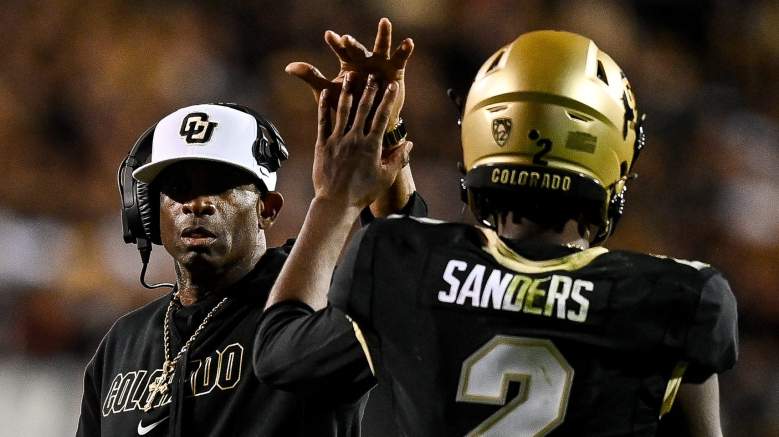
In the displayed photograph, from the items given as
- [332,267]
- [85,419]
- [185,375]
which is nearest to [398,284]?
[332,267]

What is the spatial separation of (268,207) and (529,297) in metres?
1.06

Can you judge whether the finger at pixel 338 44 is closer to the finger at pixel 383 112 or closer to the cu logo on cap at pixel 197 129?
the finger at pixel 383 112

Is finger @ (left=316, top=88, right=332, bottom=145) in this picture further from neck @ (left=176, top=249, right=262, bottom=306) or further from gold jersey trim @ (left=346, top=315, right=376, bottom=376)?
neck @ (left=176, top=249, right=262, bottom=306)

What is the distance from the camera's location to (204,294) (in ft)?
9.33

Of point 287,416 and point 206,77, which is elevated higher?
point 206,77

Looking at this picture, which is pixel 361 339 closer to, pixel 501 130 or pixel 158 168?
pixel 501 130

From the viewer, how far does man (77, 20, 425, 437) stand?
102 inches

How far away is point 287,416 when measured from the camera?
254 centimetres

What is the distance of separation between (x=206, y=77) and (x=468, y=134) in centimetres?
579

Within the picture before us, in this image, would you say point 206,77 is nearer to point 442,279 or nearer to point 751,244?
point 751,244

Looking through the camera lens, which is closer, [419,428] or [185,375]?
[419,428]

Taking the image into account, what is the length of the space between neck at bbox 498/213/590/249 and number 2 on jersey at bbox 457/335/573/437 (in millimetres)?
203

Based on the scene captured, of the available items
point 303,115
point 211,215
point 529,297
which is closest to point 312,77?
point 211,215

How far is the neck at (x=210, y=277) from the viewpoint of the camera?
279 centimetres
